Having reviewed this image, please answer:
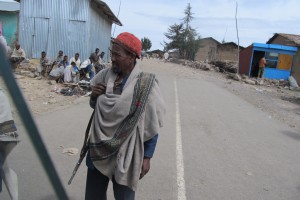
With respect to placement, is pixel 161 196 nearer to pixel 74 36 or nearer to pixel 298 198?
pixel 298 198

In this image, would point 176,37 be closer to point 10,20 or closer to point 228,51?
point 228,51

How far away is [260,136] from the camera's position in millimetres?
8562

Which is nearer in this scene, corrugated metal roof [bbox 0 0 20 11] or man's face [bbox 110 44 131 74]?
man's face [bbox 110 44 131 74]

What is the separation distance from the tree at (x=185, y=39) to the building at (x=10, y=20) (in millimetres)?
50862

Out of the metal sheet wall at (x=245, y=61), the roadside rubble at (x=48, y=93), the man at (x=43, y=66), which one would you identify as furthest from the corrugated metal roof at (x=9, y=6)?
the metal sheet wall at (x=245, y=61)

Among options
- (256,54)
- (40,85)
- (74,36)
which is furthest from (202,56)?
(40,85)

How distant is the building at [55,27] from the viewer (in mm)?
19734

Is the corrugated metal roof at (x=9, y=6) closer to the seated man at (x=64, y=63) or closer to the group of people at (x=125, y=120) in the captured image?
the seated man at (x=64, y=63)

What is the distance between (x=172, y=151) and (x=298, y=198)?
2.29m

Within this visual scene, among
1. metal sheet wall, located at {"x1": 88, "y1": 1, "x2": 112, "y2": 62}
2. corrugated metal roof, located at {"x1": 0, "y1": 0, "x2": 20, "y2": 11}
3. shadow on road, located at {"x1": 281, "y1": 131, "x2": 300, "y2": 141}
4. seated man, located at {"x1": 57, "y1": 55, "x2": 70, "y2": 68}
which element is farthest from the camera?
metal sheet wall, located at {"x1": 88, "y1": 1, "x2": 112, "y2": 62}

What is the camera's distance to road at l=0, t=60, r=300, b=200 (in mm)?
4617

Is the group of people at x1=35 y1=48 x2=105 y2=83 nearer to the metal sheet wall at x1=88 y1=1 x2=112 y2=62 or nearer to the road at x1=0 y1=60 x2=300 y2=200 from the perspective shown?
the road at x1=0 y1=60 x2=300 y2=200

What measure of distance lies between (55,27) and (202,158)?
1601 cm

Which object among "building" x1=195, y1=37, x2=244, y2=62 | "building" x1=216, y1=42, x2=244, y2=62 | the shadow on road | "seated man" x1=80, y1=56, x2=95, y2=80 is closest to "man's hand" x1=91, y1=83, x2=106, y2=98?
the shadow on road
